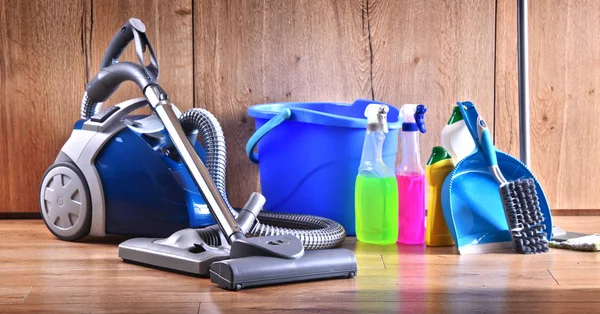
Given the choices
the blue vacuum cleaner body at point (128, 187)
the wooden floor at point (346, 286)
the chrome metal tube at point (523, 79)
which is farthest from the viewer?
the chrome metal tube at point (523, 79)

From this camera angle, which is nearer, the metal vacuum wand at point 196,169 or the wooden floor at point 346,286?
the wooden floor at point 346,286

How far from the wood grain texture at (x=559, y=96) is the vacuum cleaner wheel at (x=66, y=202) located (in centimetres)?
103

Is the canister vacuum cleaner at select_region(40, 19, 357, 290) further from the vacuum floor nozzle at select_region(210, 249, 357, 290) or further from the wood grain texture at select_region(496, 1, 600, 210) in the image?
the wood grain texture at select_region(496, 1, 600, 210)

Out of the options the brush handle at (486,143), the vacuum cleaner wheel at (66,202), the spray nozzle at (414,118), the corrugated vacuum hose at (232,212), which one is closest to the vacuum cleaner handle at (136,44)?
the corrugated vacuum hose at (232,212)

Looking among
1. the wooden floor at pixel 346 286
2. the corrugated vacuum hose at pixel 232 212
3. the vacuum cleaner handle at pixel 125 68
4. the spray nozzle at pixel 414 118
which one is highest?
the vacuum cleaner handle at pixel 125 68

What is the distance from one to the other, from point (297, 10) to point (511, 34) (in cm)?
53

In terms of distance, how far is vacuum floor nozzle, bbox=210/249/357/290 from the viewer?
1327 millimetres

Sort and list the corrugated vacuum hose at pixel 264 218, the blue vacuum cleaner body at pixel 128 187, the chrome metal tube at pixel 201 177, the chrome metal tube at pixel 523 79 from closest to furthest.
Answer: the chrome metal tube at pixel 201 177
the corrugated vacuum hose at pixel 264 218
the blue vacuum cleaner body at pixel 128 187
the chrome metal tube at pixel 523 79

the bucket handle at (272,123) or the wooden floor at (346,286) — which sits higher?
Result: the bucket handle at (272,123)

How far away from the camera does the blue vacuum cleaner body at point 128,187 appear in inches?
65.9

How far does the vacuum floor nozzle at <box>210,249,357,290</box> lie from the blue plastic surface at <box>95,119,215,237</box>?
333 millimetres

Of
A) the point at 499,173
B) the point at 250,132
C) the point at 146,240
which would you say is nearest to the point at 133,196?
the point at 146,240

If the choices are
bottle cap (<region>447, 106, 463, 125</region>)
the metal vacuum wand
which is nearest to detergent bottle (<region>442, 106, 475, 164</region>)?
bottle cap (<region>447, 106, 463, 125</region>)

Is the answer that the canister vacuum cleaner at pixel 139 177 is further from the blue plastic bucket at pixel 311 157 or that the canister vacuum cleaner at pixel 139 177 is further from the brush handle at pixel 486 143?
the brush handle at pixel 486 143
